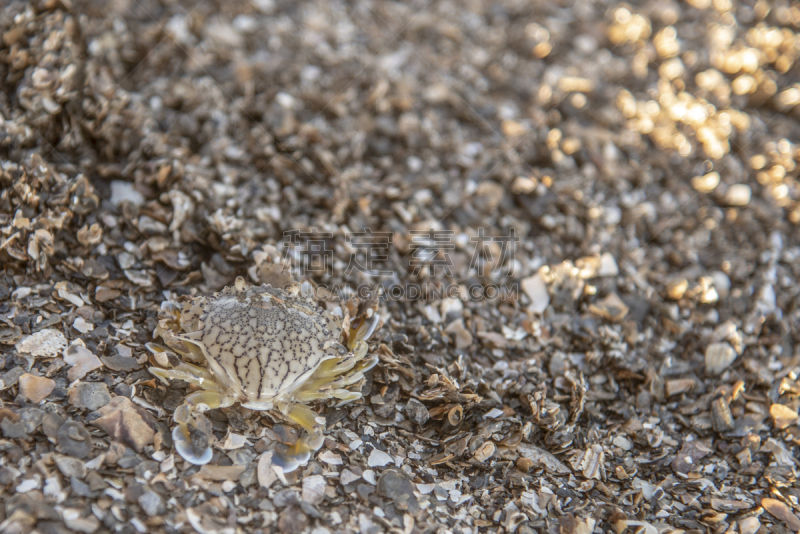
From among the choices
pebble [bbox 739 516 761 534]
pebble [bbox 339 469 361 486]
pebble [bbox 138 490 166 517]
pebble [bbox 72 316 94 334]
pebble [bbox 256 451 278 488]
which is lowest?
pebble [bbox 739 516 761 534]

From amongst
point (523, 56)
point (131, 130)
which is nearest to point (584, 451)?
point (131, 130)

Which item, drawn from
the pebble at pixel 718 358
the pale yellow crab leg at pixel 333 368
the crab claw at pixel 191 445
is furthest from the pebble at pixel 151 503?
the pebble at pixel 718 358

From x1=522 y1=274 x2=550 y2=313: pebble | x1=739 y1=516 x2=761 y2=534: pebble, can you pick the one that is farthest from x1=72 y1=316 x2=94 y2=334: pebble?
x1=739 y1=516 x2=761 y2=534: pebble

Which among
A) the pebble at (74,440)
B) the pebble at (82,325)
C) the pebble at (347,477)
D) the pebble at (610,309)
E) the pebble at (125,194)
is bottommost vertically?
the pebble at (347,477)

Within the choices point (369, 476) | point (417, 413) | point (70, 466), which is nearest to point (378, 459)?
point (369, 476)

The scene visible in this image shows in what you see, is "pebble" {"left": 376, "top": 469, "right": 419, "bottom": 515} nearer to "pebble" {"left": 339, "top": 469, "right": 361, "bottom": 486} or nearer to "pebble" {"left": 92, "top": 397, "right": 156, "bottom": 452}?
"pebble" {"left": 339, "top": 469, "right": 361, "bottom": 486}

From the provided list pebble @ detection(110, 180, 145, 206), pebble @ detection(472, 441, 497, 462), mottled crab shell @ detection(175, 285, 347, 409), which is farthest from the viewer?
pebble @ detection(110, 180, 145, 206)

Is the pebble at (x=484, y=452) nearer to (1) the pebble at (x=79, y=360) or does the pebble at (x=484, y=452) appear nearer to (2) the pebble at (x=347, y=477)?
(2) the pebble at (x=347, y=477)

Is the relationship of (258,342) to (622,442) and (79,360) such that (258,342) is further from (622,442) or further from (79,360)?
(622,442)
